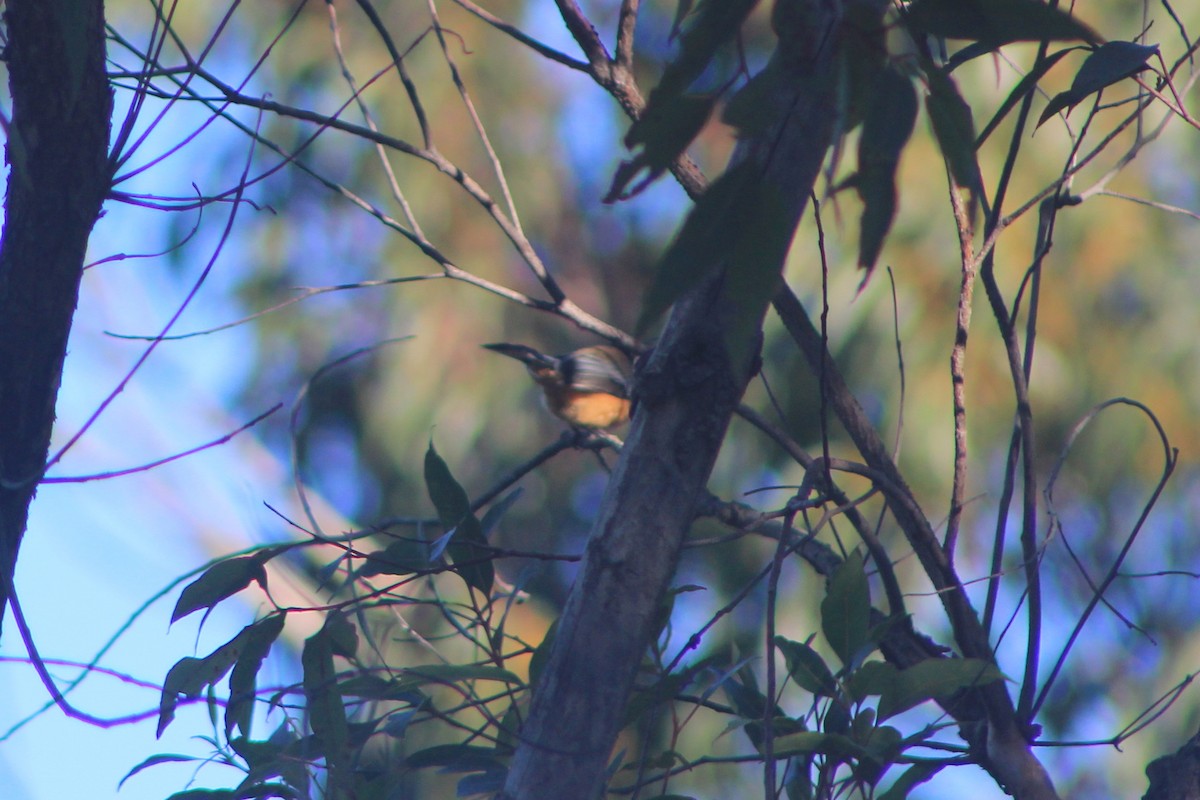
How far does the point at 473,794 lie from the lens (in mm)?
1284

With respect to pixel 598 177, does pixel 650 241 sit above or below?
below

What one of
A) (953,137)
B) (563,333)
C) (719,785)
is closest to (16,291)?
(953,137)

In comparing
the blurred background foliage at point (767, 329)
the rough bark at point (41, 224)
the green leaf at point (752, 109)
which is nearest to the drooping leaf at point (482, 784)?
the rough bark at point (41, 224)

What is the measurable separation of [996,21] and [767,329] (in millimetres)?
4641

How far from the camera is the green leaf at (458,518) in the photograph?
4.63 ft

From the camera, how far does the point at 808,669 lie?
1272 millimetres

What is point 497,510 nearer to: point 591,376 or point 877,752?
point 877,752

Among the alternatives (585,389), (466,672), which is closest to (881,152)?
(466,672)

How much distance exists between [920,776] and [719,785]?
14.9ft

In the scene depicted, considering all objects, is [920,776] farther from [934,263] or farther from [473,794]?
[934,263]

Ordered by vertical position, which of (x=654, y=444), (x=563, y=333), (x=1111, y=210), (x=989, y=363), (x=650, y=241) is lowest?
(x=654, y=444)

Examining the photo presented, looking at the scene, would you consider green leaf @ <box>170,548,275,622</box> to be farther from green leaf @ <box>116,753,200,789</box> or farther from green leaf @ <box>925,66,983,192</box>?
green leaf @ <box>925,66,983,192</box>

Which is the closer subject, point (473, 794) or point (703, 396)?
point (703, 396)

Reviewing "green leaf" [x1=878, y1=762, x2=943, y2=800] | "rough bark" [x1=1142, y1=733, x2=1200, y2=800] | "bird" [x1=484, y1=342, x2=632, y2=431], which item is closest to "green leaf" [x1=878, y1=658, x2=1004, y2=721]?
"green leaf" [x1=878, y1=762, x2=943, y2=800]
